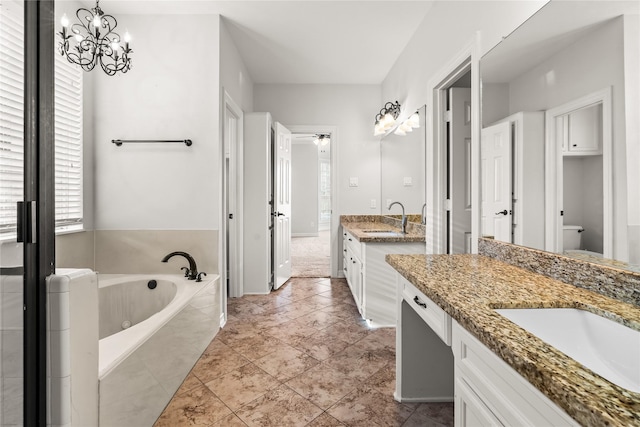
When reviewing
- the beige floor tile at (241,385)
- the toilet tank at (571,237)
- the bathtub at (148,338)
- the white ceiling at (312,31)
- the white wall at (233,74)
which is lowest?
the beige floor tile at (241,385)

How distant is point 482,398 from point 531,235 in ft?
2.68

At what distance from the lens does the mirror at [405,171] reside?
9.51 feet

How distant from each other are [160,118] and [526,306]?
2807mm

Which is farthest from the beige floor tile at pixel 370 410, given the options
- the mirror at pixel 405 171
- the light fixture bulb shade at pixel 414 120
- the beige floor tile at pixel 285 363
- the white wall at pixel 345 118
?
the white wall at pixel 345 118

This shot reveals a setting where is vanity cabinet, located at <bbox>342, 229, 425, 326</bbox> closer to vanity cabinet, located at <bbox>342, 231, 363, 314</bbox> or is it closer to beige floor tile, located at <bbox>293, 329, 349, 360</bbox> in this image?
vanity cabinet, located at <bbox>342, 231, 363, 314</bbox>

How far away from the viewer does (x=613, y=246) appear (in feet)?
3.18

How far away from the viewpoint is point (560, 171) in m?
1.15

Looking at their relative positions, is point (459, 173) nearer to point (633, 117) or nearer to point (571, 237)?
point (571, 237)

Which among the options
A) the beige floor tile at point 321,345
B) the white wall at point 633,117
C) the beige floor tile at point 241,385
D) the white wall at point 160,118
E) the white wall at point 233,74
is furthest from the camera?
the white wall at point 233,74

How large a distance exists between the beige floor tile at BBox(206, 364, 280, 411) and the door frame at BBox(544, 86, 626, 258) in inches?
64.2

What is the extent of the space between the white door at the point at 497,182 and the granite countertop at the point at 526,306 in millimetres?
173

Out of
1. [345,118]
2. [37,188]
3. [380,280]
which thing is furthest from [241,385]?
[345,118]

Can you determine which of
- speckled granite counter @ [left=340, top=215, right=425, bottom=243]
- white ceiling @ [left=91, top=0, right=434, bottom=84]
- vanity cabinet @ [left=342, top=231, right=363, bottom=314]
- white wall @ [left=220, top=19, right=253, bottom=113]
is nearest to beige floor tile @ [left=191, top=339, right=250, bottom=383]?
vanity cabinet @ [left=342, top=231, right=363, bottom=314]

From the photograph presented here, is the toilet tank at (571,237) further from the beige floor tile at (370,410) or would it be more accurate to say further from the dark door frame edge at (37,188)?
the dark door frame edge at (37,188)
